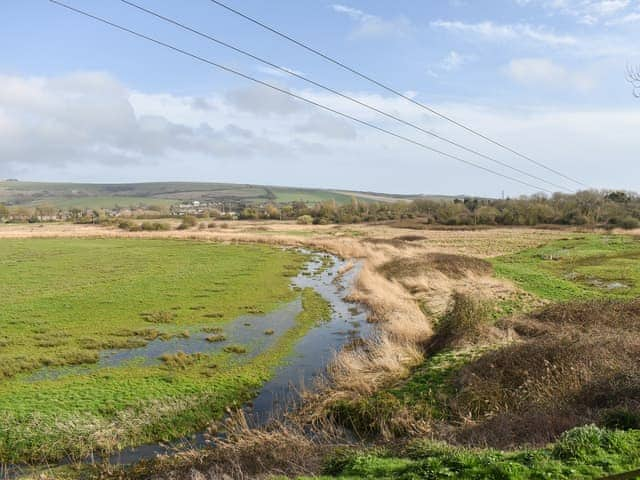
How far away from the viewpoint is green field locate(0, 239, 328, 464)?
13.9 metres

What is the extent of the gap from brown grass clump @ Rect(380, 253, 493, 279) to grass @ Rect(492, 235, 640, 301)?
5.78 feet

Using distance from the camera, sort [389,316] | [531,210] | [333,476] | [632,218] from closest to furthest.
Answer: [333,476] < [389,316] < [632,218] < [531,210]

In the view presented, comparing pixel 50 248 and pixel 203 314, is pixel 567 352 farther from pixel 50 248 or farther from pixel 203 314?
pixel 50 248

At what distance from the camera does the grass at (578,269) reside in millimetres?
28531

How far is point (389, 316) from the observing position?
83.7ft

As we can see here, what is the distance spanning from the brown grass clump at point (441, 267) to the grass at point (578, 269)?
1.76 m

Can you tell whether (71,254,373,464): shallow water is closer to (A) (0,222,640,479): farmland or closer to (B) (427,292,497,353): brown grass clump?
(A) (0,222,640,479): farmland

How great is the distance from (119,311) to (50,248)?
46.3 m

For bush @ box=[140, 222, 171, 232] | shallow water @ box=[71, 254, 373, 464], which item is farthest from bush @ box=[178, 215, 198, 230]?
shallow water @ box=[71, 254, 373, 464]

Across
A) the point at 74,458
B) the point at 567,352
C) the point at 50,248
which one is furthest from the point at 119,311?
the point at 50,248

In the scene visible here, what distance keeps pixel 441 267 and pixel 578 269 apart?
12.8m

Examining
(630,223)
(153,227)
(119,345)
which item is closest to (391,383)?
(119,345)

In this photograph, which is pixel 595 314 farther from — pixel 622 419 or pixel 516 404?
pixel 622 419

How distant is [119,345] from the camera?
2250 centimetres
